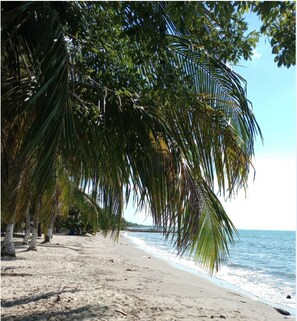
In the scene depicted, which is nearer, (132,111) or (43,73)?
(43,73)

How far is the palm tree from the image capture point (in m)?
2.82

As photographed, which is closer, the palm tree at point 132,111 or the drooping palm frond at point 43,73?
the drooping palm frond at point 43,73

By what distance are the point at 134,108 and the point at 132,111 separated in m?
0.05

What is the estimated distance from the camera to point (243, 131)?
3812mm

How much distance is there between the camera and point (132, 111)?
3.66 m

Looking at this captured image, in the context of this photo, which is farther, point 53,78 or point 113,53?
point 113,53

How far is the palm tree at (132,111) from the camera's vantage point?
9.24ft

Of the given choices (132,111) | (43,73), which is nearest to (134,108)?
(132,111)

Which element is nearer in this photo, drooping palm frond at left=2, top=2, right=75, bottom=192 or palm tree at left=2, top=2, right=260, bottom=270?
drooping palm frond at left=2, top=2, right=75, bottom=192

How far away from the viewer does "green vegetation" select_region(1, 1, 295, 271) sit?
9.05 feet

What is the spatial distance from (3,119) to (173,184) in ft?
5.51

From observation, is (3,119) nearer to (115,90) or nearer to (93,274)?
(115,90)

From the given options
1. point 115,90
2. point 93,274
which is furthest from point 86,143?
point 93,274

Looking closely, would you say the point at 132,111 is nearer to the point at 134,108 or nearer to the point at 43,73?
the point at 134,108
